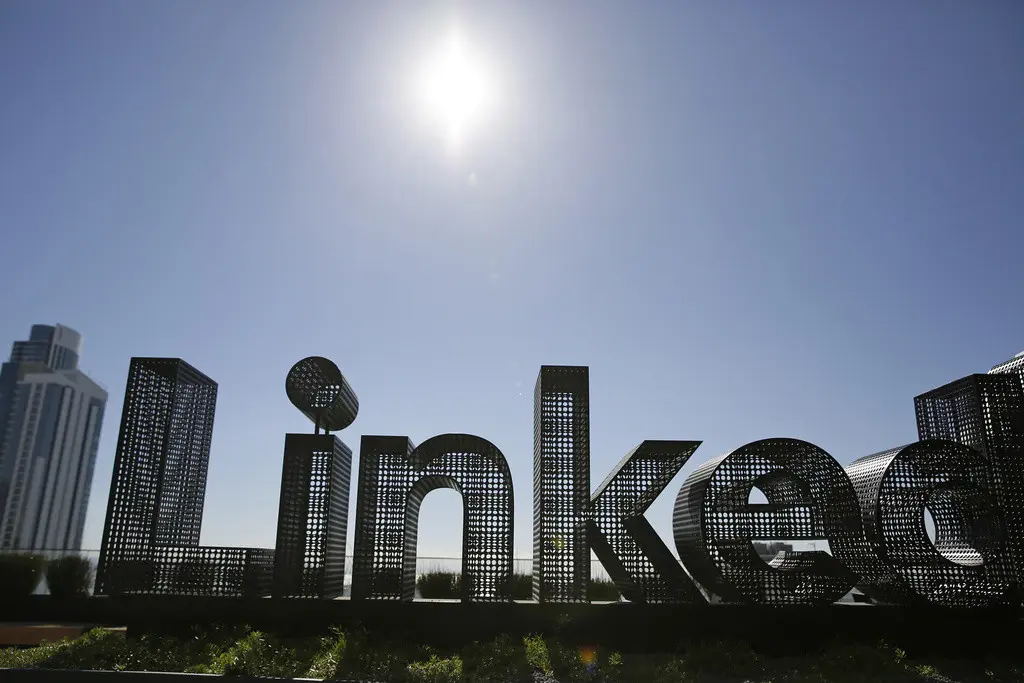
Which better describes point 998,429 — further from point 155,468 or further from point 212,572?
point 155,468

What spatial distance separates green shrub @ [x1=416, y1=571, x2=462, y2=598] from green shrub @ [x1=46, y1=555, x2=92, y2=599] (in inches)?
265

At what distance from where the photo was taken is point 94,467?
Result: 115000 millimetres

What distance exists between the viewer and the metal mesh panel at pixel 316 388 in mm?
12891

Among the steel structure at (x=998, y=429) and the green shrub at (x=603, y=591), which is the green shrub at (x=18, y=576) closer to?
the green shrub at (x=603, y=591)

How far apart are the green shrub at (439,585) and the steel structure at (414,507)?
1.84m

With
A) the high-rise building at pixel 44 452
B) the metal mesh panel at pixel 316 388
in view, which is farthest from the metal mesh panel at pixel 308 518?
the high-rise building at pixel 44 452

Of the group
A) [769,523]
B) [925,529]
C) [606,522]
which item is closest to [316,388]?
[606,522]

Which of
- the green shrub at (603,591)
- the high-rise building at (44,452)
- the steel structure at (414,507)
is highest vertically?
the high-rise building at (44,452)

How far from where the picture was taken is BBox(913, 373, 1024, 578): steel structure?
526 inches

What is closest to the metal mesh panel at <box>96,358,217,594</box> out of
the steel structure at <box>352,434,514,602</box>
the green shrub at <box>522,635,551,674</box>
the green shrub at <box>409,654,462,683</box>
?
the steel structure at <box>352,434,514,602</box>

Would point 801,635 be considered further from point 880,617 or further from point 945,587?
point 945,587

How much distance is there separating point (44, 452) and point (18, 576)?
111735 mm

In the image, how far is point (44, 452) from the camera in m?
105

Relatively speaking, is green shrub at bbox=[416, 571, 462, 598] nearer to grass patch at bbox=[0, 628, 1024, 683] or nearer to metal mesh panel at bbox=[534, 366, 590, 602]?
metal mesh panel at bbox=[534, 366, 590, 602]
